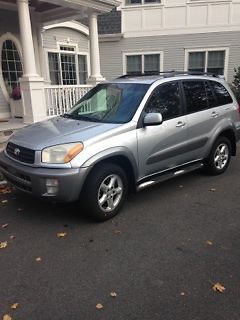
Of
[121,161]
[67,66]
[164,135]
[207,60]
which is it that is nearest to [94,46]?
[67,66]

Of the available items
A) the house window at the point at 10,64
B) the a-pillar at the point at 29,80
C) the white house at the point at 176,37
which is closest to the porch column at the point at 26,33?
the a-pillar at the point at 29,80

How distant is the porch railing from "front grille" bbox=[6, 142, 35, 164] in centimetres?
476

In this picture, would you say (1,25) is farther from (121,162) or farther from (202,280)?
(202,280)

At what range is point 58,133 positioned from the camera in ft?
14.1

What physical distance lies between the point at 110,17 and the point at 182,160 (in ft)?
45.2

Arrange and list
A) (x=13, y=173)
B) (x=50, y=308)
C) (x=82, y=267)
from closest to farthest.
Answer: (x=50, y=308) < (x=82, y=267) < (x=13, y=173)

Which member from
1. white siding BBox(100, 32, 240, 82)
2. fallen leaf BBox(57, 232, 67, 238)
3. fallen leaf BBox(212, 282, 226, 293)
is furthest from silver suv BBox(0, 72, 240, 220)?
white siding BBox(100, 32, 240, 82)

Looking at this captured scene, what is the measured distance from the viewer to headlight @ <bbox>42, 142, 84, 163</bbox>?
154 inches

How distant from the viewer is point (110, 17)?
16.8 m

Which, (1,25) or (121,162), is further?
(1,25)

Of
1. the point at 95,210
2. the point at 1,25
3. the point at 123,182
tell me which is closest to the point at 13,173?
the point at 95,210

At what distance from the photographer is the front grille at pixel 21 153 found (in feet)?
13.4

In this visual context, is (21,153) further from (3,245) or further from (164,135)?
(164,135)

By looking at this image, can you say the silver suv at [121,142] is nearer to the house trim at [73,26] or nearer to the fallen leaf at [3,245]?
the fallen leaf at [3,245]
